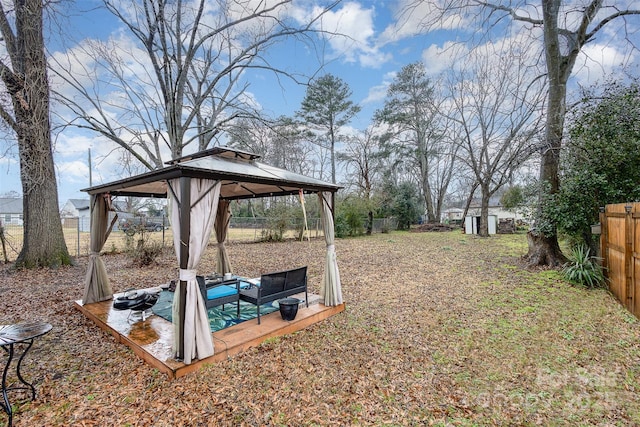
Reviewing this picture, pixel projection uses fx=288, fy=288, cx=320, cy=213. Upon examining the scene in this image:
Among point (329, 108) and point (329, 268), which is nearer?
point (329, 268)

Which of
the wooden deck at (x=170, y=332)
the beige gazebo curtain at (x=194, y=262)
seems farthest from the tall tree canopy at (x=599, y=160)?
the beige gazebo curtain at (x=194, y=262)

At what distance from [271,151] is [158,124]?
10.4m

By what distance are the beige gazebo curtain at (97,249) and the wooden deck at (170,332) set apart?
0.64 feet

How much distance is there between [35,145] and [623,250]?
1301 cm

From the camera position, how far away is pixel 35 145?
24.5 feet

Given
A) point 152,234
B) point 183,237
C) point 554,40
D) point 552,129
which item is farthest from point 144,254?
point 554,40

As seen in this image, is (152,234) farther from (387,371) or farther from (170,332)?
(387,371)

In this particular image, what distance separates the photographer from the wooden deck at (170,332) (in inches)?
131

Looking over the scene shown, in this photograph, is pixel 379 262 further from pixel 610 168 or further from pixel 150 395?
pixel 150 395

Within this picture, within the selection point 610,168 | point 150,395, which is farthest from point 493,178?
point 150,395

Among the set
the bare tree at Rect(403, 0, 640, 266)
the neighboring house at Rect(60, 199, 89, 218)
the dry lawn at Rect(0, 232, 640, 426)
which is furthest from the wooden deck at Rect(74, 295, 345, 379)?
the neighboring house at Rect(60, 199, 89, 218)

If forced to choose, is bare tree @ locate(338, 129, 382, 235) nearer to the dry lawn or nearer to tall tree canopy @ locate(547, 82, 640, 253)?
tall tree canopy @ locate(547, 82, 640, 253)

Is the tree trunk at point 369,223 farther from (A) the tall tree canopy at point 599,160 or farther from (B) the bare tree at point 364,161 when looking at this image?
(A) the tall tree canopy at point 599,160

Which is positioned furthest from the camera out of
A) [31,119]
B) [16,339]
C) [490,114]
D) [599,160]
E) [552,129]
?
[490,114]
